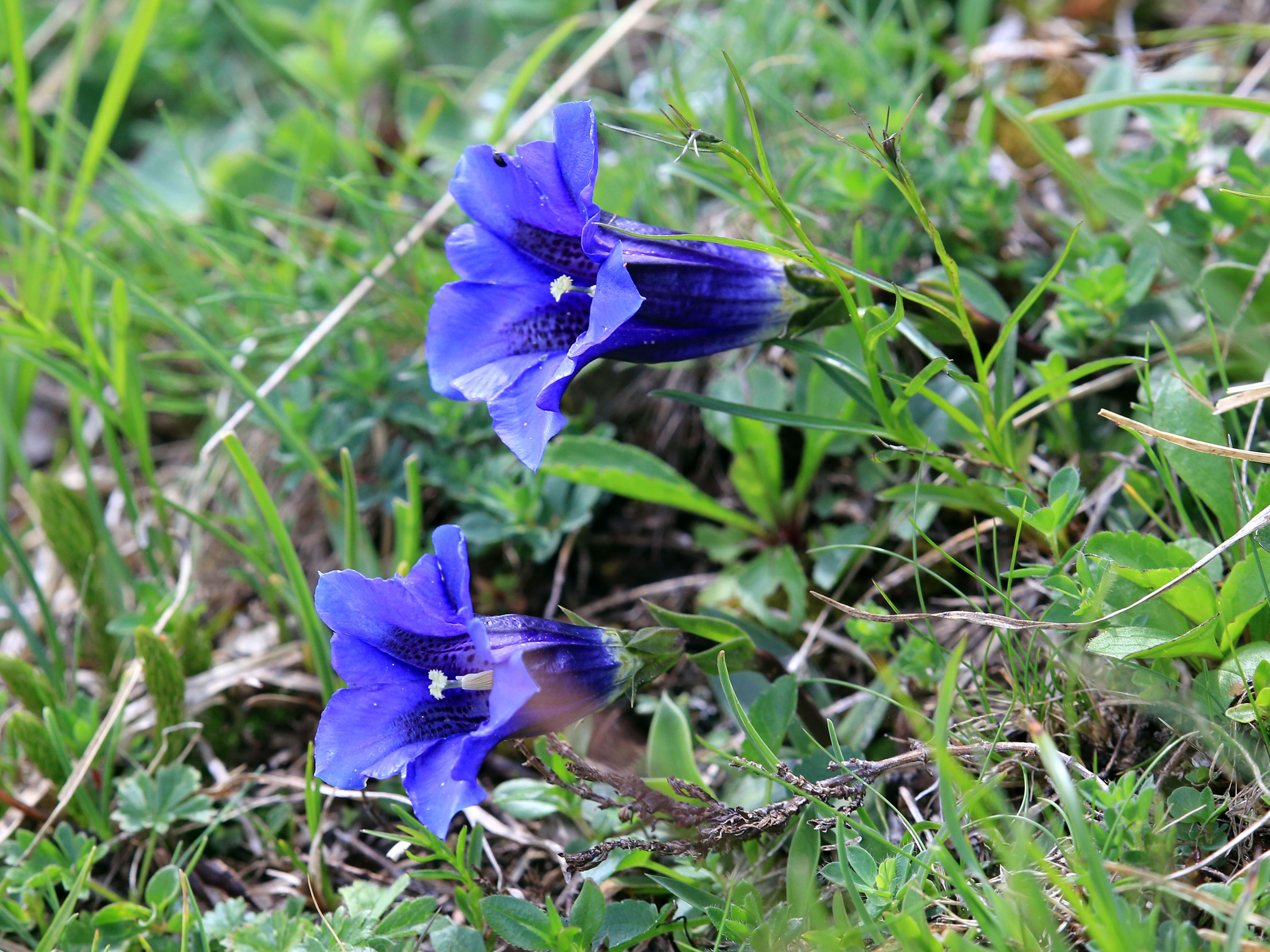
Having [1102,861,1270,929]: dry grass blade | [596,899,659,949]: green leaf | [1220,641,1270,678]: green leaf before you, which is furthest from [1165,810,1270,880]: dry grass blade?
[596,899,659,949]: green leaf

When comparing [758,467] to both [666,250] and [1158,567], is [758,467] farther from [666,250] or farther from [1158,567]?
[1158,567]

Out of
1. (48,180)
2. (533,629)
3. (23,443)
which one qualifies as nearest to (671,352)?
(533,629)

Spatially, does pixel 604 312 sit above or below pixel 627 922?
above

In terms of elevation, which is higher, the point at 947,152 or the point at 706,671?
the point at 947,152

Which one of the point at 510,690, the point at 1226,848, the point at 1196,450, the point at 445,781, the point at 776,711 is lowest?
the point at 1226,848

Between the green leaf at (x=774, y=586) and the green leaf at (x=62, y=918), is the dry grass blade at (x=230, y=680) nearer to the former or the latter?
the green leaf at (x=62, y=918)

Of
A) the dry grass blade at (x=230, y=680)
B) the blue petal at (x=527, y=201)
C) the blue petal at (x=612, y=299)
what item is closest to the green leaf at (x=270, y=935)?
the dry grass blade at (x=230, y=680)

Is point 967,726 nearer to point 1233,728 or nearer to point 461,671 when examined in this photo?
point 1233,728

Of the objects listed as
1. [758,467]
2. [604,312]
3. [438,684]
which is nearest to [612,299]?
[604,312]
